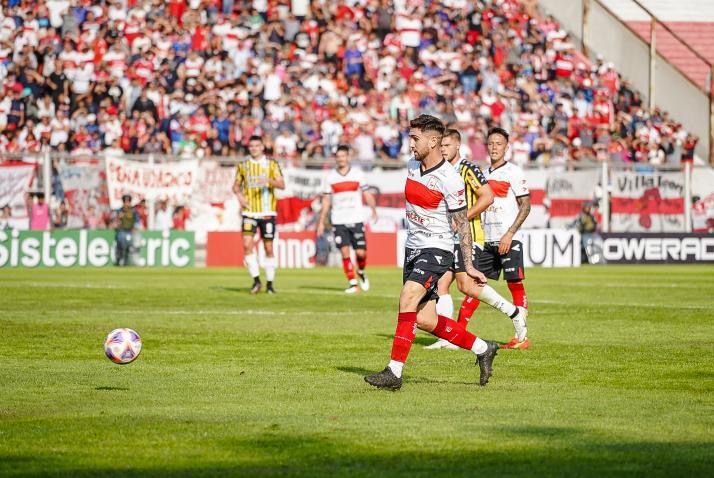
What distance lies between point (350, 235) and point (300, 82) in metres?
13.8

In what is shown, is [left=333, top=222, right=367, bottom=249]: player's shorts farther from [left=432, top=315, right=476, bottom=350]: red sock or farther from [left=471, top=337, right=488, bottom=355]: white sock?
[left=471, top=337, right=488, bottom=355]: white sock

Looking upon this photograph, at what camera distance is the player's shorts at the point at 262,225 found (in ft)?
81.3

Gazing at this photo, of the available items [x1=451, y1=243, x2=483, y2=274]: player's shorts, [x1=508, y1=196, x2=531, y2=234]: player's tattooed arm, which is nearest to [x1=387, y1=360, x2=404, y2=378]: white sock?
[x1=451, y1=243, x2=483, y2=274]: player's shorts

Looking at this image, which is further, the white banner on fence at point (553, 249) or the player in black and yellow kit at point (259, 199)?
the white banner on fence at point (553, 249)

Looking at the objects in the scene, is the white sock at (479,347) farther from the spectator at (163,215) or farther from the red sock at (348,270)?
the spectator at (163,215)

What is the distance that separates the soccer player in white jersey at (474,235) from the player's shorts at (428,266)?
6.58 feet

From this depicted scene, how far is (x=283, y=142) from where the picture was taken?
3644 cm

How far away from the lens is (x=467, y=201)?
14.6 meters

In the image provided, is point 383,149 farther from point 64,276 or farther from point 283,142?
point 64,276

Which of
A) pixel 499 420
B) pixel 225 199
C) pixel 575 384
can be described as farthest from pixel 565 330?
pixel 225 199

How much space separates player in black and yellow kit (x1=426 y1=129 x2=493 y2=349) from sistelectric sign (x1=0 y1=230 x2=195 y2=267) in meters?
20.3

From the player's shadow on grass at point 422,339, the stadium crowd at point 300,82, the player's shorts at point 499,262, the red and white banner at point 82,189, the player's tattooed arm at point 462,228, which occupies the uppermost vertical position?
the stadium crowd at point 300,82

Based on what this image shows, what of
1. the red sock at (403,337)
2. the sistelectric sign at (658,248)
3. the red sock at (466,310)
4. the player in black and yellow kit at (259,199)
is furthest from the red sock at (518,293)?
the sistelectric sign at (658,248)

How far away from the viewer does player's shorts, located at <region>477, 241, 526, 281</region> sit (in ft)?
50.6
